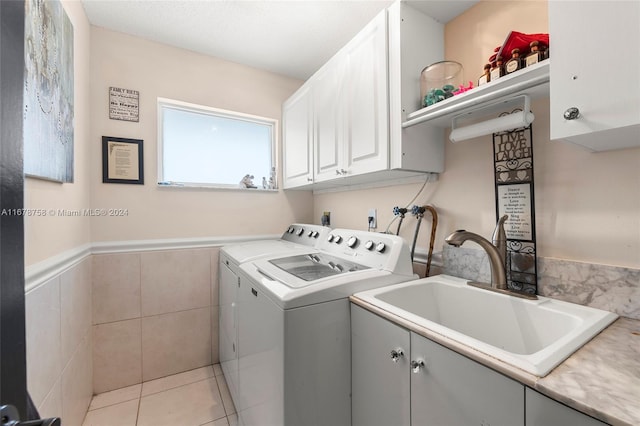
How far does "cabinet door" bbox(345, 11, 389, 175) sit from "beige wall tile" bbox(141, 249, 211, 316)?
4.69ft

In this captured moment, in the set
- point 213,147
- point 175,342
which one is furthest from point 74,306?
point 213,147

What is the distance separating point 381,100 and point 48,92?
1.49 metres

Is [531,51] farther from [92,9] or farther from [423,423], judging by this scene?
[92,9]

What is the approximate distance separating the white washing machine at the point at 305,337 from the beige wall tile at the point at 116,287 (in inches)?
44.1

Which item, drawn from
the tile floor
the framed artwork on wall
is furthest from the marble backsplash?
the framed artwork on wall

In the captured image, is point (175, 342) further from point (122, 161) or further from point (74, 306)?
point (122, 161)

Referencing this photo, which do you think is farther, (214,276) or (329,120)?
(214,276)

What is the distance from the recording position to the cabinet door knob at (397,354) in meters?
0.87

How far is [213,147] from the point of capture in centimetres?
232

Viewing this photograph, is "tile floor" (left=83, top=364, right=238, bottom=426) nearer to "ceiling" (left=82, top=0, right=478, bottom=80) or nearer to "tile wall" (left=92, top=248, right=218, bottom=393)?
"tile wall" (left=92, top=248, right=218, bottom=393)

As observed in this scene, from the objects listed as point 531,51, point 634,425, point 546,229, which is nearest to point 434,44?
point 531,51

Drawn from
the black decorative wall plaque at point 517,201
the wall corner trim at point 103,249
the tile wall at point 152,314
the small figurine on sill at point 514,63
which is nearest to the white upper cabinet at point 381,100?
the black decorative wall plaque at point 517,201

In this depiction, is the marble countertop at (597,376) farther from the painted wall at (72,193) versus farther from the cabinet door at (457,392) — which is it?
the painted wall at (72,193)

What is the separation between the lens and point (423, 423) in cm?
80
